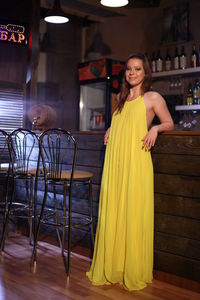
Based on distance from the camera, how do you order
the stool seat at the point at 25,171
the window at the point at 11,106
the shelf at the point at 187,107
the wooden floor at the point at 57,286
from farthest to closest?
the shelf at the point at 187,107, the window at the point at 11,106, the stool seat at the point at 25,171, the wooden floor at the point at 57,286

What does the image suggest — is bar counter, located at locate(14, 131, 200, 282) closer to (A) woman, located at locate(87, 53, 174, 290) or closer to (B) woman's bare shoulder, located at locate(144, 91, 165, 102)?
(A) woman, located at locate(87, 53, 174, 290)

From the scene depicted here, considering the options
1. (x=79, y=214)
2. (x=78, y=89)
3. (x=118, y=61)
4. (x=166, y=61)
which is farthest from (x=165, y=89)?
(x=79, y=214)

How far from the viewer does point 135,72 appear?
2.87m

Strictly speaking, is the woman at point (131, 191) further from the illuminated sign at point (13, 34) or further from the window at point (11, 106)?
the illuminated sign at point (13, 34)

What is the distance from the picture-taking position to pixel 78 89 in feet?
23.6

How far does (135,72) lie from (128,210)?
98 cm

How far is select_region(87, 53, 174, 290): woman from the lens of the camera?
277 cm

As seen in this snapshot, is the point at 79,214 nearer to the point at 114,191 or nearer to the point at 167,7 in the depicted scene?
the point at 114,191

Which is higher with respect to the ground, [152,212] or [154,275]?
[152,212]

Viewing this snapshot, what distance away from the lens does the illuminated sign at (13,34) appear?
498cm

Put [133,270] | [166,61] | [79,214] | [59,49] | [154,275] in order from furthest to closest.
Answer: [59,49] → [166,61] → [79,214] → [154,275] → [133,270]

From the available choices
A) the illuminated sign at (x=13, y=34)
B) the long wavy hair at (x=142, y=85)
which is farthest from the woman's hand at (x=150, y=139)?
the illuminated sign at (x=13, y=34)

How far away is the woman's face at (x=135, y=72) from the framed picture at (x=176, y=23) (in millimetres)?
3084

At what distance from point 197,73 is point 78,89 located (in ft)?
8.38
